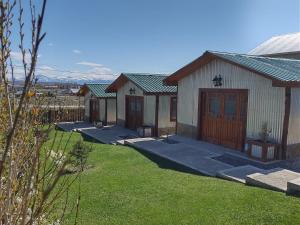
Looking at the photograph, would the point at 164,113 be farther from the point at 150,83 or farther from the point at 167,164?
the point at 167,164

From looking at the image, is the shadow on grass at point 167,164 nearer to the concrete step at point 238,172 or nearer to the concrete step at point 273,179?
the concrete step at point 238,172

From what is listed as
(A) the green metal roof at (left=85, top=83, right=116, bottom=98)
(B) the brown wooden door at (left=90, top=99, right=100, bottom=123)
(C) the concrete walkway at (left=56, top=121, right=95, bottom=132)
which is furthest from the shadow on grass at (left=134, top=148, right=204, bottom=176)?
(B) the brown wooden door at (left=90, top=99, right=100, bottom=123)

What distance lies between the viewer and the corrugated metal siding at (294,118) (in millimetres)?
9969

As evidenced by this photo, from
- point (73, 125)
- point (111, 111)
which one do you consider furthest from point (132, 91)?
point (73, 125)

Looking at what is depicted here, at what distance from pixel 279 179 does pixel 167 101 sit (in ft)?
31.2

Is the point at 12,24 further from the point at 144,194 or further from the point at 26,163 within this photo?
the point at 144,194

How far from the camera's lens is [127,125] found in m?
19.0

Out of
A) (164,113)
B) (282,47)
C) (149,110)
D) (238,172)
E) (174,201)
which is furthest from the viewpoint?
(282,47)

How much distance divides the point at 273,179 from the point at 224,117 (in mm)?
4773

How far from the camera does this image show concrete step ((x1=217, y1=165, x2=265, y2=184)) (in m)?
8.10

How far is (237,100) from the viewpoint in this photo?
452 inches

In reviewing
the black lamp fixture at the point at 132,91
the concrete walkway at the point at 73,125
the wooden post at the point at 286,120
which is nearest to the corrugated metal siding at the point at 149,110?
the black lamp fixture at the point at 132,91

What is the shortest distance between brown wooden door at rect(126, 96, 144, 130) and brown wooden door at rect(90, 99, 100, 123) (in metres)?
3.77

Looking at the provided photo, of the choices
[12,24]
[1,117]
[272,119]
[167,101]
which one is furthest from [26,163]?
[167,101]
